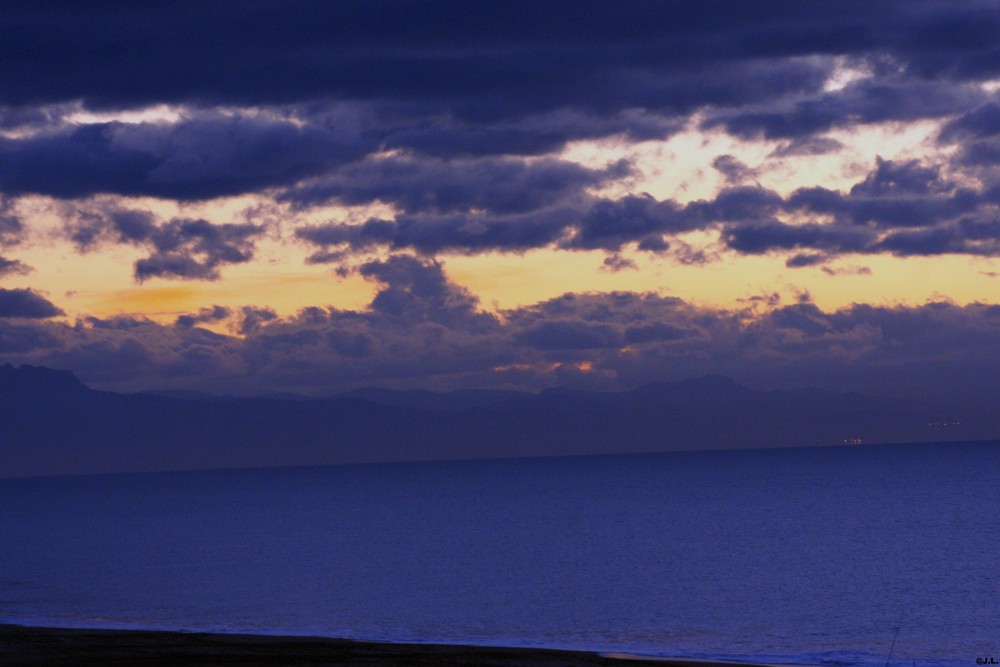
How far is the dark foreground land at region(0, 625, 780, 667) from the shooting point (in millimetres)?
34188

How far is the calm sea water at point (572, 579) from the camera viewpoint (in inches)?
1807

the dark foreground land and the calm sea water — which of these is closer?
the dark foreground land

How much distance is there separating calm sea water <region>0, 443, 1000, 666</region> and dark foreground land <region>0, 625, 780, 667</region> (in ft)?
15.9

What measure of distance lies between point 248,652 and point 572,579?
105ft

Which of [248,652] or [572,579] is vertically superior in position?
[572,579]

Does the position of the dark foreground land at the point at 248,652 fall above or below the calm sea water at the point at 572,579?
below

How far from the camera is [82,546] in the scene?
103m

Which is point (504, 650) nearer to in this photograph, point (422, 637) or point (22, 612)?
point (422, 637)

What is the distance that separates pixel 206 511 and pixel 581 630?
127216mm

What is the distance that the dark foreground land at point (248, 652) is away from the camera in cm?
3419

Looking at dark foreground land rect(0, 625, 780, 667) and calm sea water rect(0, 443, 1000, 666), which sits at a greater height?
calm sea water rect(0, 443, 1000, 666)

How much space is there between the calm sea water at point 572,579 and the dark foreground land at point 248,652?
15.9 feet

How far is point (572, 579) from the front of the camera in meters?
66.1

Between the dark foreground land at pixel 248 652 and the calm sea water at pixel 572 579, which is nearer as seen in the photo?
the dark foreground land at pixel 248 652
